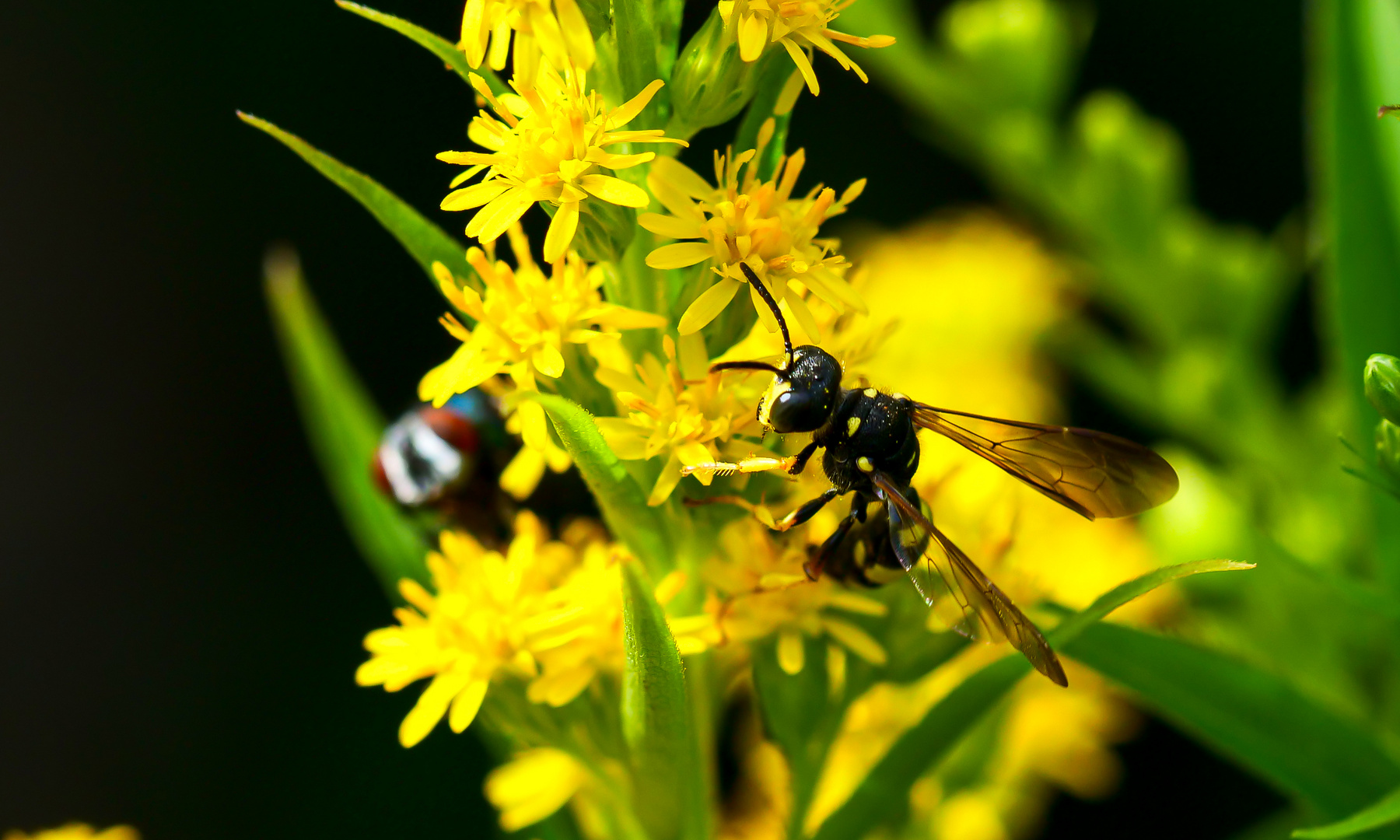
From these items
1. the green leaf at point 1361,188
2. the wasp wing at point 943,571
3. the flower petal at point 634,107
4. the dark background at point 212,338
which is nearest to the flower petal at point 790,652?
the wasp wing at point 943,571

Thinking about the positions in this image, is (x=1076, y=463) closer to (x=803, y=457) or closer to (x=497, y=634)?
(x=803, y=457)

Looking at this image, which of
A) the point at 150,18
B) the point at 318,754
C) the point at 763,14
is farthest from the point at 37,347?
the point at 763,14

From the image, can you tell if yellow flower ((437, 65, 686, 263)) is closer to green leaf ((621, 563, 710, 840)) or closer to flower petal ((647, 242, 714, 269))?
flower petal ((647, 242, 714, 269))

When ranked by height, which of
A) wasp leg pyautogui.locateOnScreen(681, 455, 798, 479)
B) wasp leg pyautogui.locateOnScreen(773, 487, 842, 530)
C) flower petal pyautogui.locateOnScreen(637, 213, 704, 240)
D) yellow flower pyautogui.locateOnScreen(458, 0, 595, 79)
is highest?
yellow flower pyautogui.locateOnScreen(458, 0, 595, 79)

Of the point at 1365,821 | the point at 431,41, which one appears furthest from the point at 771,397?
the point at 1365,821

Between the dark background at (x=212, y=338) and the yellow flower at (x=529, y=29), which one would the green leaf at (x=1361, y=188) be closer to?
the yellow flower at (x=529, y=29)

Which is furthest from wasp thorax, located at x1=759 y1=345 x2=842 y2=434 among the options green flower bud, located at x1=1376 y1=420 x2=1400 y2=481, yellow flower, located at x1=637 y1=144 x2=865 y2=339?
green flower bud, located at x1=1376 y1=420 x2=1400 y2=481
